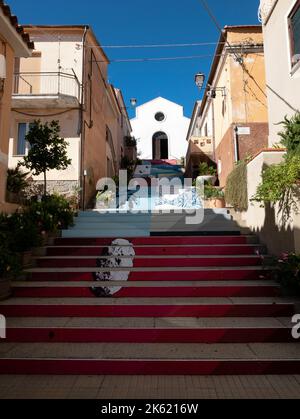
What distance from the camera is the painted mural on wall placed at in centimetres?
478

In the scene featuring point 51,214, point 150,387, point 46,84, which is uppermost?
point 46,84

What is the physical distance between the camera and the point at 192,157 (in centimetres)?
1666

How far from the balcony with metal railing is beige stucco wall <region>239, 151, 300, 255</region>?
23.3ft

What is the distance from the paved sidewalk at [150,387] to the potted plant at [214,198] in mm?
6484

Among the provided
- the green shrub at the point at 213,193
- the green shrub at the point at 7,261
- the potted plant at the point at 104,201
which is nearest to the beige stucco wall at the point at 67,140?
the potted plant at the point at 104,201

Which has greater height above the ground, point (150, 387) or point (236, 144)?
point (236, 144)

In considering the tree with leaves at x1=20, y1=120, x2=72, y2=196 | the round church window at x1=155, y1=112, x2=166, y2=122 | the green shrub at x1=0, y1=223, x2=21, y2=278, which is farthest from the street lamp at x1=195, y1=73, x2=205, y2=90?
the round church window at x1=155, y1=112, x2=166, y2=122

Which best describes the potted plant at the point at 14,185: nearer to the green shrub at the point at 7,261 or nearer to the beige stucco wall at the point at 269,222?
the green shrub at the point at 7,261

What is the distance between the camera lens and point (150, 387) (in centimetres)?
307

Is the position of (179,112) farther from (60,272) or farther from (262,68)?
(60,272)

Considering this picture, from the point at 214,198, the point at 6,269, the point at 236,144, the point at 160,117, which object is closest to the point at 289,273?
the point at 6,269

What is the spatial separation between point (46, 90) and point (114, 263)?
7.93 meters

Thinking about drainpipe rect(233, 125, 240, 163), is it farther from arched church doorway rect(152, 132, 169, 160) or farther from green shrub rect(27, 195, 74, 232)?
arched church doorway rect(152, 132, 169, 160)

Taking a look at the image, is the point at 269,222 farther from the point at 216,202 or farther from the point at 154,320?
the point at 216,202
